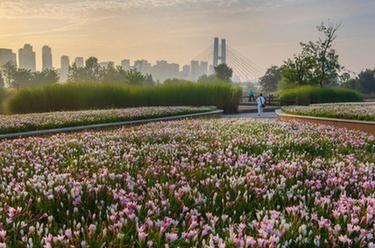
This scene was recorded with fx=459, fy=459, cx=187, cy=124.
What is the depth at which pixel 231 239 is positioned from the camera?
3.36 m

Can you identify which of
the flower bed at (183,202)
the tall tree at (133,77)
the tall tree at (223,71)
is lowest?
the flower bed at (183,202)

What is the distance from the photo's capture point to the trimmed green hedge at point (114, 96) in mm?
28203

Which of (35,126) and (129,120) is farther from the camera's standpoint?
(129,120)

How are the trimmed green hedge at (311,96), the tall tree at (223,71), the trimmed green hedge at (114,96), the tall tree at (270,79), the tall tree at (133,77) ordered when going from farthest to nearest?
the tall tree at (270,79)
the tall tree at (223,71)
the tall tree at (133,77)
the trimmed green hedge at (311,96)
the trimmed green hedge at (114,96)

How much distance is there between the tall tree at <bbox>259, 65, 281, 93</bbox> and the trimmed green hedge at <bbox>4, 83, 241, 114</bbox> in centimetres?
10243

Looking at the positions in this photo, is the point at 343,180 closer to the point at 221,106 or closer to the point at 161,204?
the point at 161,204

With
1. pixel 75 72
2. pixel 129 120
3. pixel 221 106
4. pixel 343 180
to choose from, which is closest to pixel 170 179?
pixel 343 180

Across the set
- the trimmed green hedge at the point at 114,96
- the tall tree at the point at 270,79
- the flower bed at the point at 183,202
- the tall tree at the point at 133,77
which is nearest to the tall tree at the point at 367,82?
the tall tree at the point at 270,79

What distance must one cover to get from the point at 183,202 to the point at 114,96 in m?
26.5

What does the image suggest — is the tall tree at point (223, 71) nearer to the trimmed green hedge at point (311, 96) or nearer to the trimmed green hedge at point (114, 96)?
the trimmed green hedge at point (311, 96)

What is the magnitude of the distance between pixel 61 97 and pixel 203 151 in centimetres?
2201

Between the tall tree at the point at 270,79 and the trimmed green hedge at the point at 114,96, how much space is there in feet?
336

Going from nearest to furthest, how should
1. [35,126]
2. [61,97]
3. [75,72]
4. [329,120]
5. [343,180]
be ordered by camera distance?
[343,180] → [35,126] → [329,120] → [61,97] → [75,72]

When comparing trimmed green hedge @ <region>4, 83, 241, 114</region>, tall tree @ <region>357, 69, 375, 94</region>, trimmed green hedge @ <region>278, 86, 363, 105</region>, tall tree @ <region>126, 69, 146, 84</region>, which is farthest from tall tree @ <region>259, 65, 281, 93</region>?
trimmed green hedge @ <region>4, 83, 241, 114</region>
